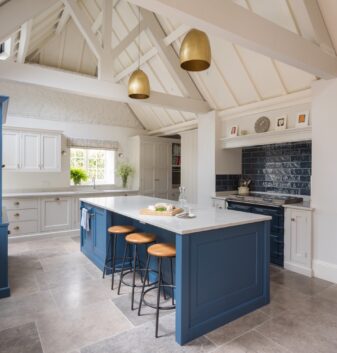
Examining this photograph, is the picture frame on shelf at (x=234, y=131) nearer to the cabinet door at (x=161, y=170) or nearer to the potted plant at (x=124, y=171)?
the cabinet door at (x=161, y=170)

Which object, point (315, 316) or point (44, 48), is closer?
point (315, 316)

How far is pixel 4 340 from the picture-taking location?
82.9 inches

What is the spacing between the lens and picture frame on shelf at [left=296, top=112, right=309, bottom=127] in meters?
3.68

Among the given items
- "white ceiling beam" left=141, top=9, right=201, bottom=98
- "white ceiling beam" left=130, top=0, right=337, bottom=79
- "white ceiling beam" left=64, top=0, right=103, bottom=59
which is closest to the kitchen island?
"white ceiling beam" left=130, top=0, right=337, bottom=79

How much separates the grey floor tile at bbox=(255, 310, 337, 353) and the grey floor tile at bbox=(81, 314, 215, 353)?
0.58m

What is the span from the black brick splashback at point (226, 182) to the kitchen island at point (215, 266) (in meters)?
2.15

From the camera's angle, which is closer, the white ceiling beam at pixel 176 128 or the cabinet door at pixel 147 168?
the white ceiling beam at pixel 176 128

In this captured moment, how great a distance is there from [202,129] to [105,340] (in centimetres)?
402

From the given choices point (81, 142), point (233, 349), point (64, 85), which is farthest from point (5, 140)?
point (233, 349)

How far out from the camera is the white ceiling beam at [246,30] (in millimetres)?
1898

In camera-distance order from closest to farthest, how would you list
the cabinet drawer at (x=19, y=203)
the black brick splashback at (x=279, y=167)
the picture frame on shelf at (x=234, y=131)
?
the black brick splashback at (x=279, y=167) < the picture frame on shelf at (x=234, y=131) < the cabinet drawer at (x=19, y=203)

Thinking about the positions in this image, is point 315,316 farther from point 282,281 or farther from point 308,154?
point 308,154

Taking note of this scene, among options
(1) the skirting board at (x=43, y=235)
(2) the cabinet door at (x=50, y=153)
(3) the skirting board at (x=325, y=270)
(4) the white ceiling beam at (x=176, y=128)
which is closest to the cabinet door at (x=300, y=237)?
(3) the skirting board at (x=325, y=270)

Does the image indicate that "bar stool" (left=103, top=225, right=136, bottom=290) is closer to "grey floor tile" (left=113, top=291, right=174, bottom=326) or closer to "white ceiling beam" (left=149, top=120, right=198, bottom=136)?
"grey floor tile" (left=113, top=291, right=174, bottom=326)
